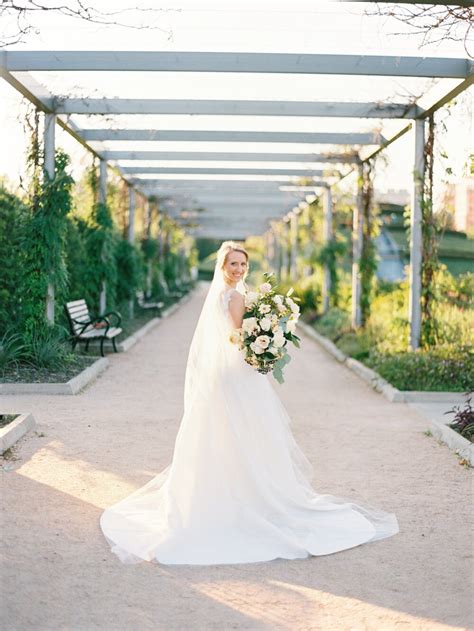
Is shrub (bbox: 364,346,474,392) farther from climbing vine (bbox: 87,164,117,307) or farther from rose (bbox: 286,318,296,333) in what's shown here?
climbing vine (bbox: 87,164,117,307)

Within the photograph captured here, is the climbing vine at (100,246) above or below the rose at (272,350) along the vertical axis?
above

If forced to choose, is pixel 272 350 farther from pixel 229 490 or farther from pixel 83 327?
pixel 83 327

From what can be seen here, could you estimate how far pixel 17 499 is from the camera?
4.64 meters

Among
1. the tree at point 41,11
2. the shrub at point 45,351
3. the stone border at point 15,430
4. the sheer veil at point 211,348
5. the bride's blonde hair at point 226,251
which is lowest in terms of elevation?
the stone border at point 15,430

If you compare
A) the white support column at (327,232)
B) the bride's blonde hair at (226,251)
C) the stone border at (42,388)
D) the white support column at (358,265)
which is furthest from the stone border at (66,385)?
the white support column at (327,232)

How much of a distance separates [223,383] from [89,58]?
4.84 metres

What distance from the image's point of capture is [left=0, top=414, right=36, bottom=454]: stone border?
18.9 ft

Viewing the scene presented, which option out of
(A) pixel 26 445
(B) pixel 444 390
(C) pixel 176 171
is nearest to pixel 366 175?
(C) pixel 176 171

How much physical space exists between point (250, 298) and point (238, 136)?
7828 millimetres

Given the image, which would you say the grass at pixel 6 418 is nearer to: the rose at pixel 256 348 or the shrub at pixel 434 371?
the rose at pixel 256 348

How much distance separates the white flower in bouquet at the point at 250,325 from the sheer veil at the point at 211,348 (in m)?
0.17

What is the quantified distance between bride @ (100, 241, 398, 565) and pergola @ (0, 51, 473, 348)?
4.02m

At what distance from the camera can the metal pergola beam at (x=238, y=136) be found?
11711 mm

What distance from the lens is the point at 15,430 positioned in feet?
20.0
